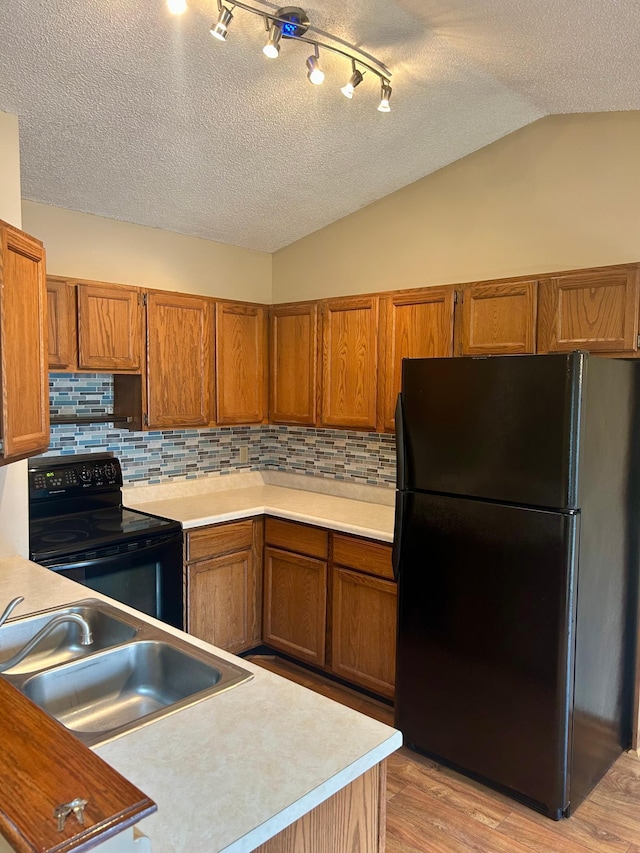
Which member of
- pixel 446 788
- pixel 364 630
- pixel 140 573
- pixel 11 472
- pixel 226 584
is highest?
pixel 11 472

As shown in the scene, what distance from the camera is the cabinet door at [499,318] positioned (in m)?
2.56

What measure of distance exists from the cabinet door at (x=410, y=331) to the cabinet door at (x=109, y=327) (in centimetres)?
121

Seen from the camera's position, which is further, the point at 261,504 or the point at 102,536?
the point at 261,504

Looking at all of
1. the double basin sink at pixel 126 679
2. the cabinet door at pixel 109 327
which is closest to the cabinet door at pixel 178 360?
the cabinet door at pixel 109 327

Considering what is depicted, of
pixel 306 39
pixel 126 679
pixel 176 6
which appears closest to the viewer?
pixel 126 679

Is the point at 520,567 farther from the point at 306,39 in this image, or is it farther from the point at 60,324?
the point at 60,324

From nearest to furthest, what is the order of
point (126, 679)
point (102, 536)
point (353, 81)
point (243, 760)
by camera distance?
point (243, 760) → point (126, 679) → point (353, 81) → point (102, 536)

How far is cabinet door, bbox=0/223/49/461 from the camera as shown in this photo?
1.69 m

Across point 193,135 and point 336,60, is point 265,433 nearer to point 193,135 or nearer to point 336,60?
point 193,135

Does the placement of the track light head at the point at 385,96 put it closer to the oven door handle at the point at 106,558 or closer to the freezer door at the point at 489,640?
the freezer door at the point at 489,640

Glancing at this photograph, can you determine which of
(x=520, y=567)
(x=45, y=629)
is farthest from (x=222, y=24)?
(x=520, y=567)

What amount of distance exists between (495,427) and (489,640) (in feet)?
2.58

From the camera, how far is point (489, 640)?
7.46 feet

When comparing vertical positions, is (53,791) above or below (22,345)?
below
